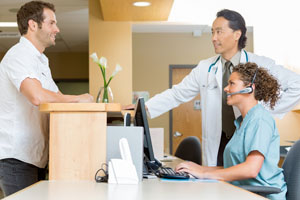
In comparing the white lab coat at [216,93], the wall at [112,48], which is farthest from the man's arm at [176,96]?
the wall at [112,48]

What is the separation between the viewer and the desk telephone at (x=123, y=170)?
62.1 inches

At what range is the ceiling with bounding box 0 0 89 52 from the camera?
5.30 metres

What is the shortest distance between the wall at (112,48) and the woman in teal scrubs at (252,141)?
3084 mm

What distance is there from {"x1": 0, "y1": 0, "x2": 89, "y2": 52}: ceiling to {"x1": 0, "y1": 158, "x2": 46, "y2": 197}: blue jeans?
3.60 m

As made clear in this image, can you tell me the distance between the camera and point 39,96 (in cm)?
178

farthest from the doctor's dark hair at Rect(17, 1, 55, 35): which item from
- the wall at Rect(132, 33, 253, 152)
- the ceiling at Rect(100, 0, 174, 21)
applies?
the wall at Rect(132, 33, 253, 152)

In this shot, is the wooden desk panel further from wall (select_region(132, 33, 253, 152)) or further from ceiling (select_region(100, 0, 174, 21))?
wall (select_region(132, 33, 253, 152))

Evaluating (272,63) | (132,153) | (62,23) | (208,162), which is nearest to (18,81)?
(132,153)

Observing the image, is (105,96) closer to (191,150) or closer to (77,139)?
(191,150)

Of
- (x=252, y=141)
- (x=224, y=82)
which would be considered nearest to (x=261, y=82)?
(x=252, y=141)

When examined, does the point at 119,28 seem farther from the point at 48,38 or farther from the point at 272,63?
the point at 48,38

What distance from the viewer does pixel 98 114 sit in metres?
1.68

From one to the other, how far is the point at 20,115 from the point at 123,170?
0.64 metres

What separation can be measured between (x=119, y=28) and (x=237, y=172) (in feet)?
12.1
